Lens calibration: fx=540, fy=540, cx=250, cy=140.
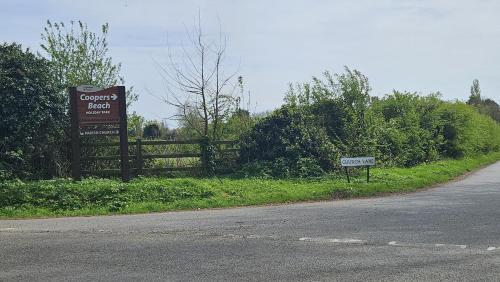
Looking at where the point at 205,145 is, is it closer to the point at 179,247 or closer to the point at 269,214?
the point at 269,214

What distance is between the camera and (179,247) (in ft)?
28.6

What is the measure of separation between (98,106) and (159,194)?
162 inches

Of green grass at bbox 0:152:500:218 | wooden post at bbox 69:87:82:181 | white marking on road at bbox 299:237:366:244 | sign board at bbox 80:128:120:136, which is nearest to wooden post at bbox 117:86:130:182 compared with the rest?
sign board at bbox 80:128:120:136

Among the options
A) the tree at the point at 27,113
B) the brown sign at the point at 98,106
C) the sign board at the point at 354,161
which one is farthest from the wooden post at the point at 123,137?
the sign board at the point at 354,161

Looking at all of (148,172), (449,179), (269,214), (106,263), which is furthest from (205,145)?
(106,263)

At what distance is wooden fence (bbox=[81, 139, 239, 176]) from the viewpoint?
19.4 m

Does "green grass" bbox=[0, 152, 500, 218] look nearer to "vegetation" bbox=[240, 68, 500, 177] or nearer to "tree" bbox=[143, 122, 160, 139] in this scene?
"vegetation" bbox=[240, 68, 500, 177]

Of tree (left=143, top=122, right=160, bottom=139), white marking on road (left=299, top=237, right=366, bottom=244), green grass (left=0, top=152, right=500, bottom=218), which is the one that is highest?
tree (left=143, top=122, right=160, bottom=139)

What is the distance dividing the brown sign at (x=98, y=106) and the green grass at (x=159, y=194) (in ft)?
7.05

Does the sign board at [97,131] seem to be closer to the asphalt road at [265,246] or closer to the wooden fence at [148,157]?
the wooden fence at [148,157]

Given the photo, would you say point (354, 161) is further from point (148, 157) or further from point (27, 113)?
point (27, 113)

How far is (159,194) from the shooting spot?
15602 mm

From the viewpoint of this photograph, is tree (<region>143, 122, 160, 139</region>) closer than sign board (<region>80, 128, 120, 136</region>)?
No

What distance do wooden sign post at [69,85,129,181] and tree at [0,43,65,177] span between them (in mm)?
1125
